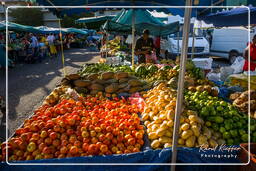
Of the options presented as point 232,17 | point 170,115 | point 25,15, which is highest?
point 25,15

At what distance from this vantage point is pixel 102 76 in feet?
17.2

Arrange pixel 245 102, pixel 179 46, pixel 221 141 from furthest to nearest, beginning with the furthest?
pixel 179 46 < pixel 245 102 < pixel 221 141

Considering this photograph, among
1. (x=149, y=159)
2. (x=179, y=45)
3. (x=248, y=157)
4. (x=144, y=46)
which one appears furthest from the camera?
(x=179, y=45)

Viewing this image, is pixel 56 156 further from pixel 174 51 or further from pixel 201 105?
pixel 174 51

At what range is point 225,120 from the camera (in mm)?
3098

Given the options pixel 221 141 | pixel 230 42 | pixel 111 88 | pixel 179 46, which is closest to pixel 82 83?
pixel 111 88

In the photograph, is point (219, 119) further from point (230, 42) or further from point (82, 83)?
point (230, 42)

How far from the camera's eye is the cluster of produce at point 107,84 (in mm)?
4961

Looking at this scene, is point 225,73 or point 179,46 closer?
point 225,73

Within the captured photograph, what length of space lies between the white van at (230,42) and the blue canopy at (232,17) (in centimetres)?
573

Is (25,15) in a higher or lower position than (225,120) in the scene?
higher

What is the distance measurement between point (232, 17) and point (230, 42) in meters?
7.56

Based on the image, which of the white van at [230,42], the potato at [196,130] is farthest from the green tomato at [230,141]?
the white van at [230,42]

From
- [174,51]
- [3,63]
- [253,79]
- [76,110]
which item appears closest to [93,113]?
[76,110]
